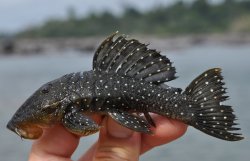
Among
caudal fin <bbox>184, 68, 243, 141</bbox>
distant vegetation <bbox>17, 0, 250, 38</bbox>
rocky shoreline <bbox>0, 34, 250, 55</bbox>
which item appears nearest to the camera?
caudal fin <bbox>184, 68, 243, 141</bbox>

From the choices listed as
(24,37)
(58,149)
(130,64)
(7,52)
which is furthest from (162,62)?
(24,37)

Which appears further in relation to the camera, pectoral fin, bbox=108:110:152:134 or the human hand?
the human hand

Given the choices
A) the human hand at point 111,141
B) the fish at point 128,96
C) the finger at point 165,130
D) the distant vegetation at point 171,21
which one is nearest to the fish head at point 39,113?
the fish at point 128,96

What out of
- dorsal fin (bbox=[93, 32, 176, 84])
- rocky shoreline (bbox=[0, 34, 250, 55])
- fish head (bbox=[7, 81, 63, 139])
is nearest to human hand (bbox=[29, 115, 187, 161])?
fish head (bbox=[7, 81, 63, 139])

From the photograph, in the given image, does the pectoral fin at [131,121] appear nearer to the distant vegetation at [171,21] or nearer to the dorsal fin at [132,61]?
the dorsal fin at [132,61]

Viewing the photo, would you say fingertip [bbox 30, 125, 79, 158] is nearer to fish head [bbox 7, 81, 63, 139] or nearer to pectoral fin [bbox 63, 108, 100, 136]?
fish head [bbox 7, 81, 63, 139]
